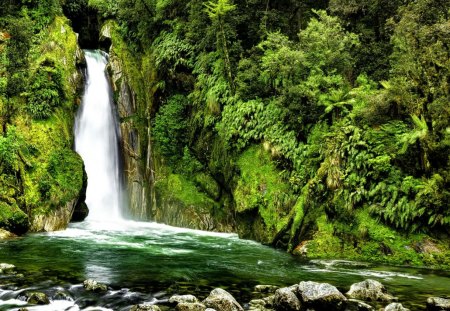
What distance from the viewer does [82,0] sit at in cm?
2964

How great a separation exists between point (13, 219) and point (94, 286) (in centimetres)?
815

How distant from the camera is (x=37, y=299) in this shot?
8.06 m

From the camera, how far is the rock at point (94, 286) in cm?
878

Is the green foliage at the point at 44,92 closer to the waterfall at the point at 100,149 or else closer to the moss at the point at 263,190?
the waterfall at the point at 100,149

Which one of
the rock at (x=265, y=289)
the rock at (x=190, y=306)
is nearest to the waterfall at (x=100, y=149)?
the rock at (x=265, y=289)

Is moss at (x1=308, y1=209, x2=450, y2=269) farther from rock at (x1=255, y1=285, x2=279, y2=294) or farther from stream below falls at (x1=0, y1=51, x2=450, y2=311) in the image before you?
rock at (x1=255, y1=285, x2=279, y2=294)

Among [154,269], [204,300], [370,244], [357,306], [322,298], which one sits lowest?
[154,269]

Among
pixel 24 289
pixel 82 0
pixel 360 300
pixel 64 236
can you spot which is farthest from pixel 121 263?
pixel 82 0

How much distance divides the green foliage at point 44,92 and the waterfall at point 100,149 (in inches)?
79.2

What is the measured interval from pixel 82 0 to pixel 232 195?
66.0ft

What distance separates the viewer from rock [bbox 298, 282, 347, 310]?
324 inches

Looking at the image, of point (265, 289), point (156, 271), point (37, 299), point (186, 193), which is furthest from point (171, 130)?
point (37, 299)

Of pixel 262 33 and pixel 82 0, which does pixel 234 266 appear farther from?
pixel 82 0

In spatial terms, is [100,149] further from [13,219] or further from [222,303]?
[222,303]
